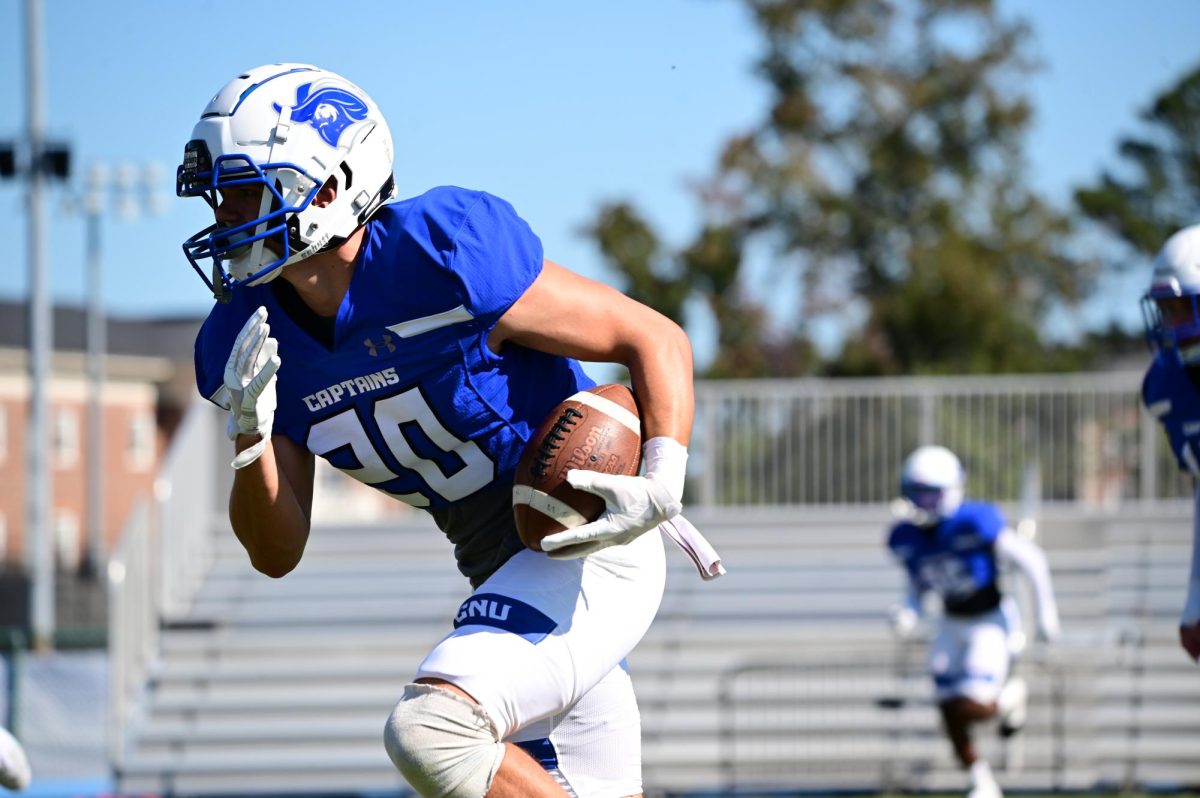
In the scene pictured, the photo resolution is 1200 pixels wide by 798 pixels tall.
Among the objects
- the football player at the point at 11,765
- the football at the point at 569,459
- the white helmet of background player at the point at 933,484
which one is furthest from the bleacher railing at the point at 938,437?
the football at the point at 569,459

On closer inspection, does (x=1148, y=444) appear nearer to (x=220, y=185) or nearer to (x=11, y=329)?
(x=220, y=185)

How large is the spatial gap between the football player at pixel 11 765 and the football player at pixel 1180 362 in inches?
125

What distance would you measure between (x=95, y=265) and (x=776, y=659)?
69.3 ft

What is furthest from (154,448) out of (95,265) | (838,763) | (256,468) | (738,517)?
(256,468)

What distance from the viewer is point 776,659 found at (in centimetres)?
1130

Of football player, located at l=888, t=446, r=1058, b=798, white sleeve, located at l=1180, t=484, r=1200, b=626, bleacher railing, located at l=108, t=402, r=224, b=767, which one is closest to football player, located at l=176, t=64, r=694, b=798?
white sleeve, located at l=1180, t=484, r=1200, b=626

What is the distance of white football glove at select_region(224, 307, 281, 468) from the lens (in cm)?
313

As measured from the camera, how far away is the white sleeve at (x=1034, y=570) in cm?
873

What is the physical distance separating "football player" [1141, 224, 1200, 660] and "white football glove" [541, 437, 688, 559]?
2.25 meters

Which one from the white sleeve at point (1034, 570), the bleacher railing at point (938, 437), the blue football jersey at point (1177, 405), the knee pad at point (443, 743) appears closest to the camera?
the knee pad at point (443, 743)

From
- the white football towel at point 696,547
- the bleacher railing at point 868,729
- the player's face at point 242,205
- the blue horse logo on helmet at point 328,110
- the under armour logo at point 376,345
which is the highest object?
the blue horse logo on helmet at point 328,110

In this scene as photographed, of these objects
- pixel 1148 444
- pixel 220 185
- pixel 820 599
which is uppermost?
pixel 220 185

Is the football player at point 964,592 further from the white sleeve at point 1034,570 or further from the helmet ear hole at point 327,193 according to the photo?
the helmet ear hole at point 327,193

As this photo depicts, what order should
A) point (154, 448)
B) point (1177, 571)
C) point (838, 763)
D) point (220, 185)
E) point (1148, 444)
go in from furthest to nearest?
point (154, 448) → point (1148, 444) → point (1177, 571) → point (838, 763) → point (220, 185)
